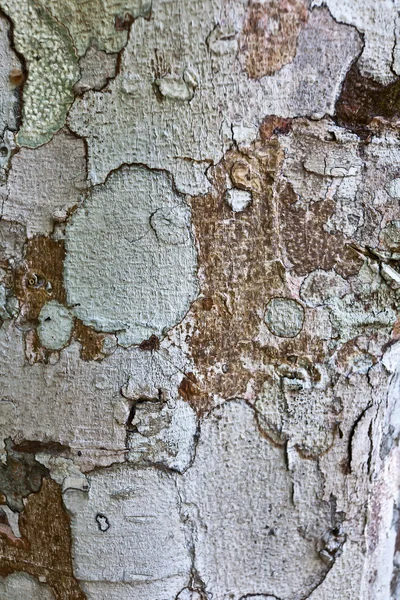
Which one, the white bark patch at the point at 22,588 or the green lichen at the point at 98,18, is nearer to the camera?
the green lichen at the point at 98,18

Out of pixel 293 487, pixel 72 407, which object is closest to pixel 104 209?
Answer: pixel 72 407

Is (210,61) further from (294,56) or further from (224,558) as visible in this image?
(224,558)

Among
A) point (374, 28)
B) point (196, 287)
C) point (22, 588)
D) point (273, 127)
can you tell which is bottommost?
point (22, 588)

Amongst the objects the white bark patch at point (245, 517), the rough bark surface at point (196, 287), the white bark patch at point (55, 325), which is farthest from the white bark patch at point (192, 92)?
the white bark patch at point (245, 517)

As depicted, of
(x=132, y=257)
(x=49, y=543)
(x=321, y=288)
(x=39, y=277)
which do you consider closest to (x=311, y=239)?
(x=321, y=288)

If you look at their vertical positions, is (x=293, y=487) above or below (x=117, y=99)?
below

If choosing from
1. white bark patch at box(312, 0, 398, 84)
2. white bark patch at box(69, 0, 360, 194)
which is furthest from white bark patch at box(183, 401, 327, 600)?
white bark patch at box(312, 0, 398, 84)

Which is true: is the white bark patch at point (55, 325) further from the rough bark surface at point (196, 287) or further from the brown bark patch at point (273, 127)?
the brown bark patch at point (273, 127)

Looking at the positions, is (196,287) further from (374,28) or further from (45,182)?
(374,28)
